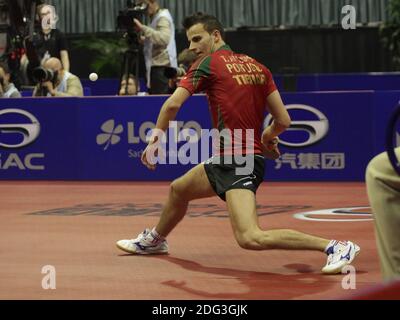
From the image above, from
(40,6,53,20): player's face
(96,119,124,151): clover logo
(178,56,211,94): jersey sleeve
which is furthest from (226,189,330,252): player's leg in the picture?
(40,6,53,20): player's face

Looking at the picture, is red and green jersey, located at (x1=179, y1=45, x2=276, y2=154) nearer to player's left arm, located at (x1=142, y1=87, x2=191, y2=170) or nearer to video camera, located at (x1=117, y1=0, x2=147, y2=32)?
player's left arm, located at (x1=142, y1=87, x2=191, y2=170)

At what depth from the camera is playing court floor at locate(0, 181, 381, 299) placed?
22.0 ft

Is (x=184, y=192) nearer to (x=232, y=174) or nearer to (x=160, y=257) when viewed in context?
(x=232, y=174)

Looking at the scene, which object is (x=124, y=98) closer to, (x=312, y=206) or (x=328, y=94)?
(x=328, y=94)

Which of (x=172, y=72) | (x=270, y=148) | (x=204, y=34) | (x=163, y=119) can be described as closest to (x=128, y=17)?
(x=172, y=72)

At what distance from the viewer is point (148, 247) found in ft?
26.5

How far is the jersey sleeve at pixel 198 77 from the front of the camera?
24.1 ft

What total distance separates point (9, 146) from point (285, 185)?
392 cm

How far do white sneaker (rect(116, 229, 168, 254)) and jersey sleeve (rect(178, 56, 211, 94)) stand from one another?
1.34 m

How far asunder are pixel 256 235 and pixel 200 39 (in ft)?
5.15

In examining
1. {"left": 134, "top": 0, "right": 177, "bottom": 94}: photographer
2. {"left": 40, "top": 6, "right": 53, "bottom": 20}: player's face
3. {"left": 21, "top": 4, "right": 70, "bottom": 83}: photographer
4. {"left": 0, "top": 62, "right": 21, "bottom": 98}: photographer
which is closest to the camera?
{"left": 134, "top": 0, "right": 177, "bottom": 94}: photographer

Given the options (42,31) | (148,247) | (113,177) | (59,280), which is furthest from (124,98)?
(59,280)

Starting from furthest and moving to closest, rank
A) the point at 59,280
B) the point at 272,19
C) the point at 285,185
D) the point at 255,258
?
the point at 272,19
the point at 285,185
the point at 255,258
the point at 59,280

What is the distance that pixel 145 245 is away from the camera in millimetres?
8062
